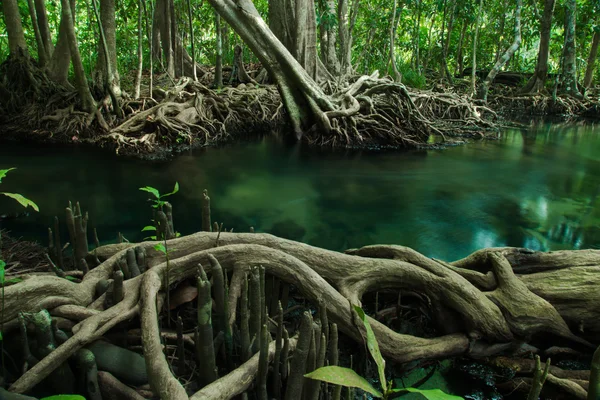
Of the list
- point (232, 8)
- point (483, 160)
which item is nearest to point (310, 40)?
point (232, 8)

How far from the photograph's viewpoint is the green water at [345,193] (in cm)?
515

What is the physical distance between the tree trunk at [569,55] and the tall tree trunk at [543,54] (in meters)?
0.57

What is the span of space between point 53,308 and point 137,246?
0.62 metres

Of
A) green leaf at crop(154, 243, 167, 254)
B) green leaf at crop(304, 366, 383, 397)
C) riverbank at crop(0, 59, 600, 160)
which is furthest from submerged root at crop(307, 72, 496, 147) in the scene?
green leaf at crop(304, 366, 383, 397)

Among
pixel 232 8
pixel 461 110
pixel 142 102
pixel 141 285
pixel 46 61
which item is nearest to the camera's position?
pixel 141 285

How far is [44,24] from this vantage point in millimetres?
10266

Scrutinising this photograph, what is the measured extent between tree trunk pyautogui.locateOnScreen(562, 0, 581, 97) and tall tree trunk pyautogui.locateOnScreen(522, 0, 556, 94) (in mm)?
573

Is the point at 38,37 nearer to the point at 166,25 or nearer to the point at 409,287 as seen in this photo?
the point at 166,25

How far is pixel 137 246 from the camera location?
2.56m

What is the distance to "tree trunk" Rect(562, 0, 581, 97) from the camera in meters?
14.6

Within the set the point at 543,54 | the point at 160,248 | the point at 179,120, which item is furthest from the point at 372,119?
the point at 543,54

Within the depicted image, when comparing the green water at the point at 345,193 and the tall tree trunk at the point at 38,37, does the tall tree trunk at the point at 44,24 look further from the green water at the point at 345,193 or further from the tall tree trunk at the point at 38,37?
the green water at the point at 345,193

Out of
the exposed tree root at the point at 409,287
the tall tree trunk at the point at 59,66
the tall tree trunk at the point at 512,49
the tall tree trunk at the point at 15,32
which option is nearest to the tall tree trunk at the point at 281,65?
the tall tree trunk at the point at 59,66

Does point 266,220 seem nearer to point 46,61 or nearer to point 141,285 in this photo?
point 141,285
